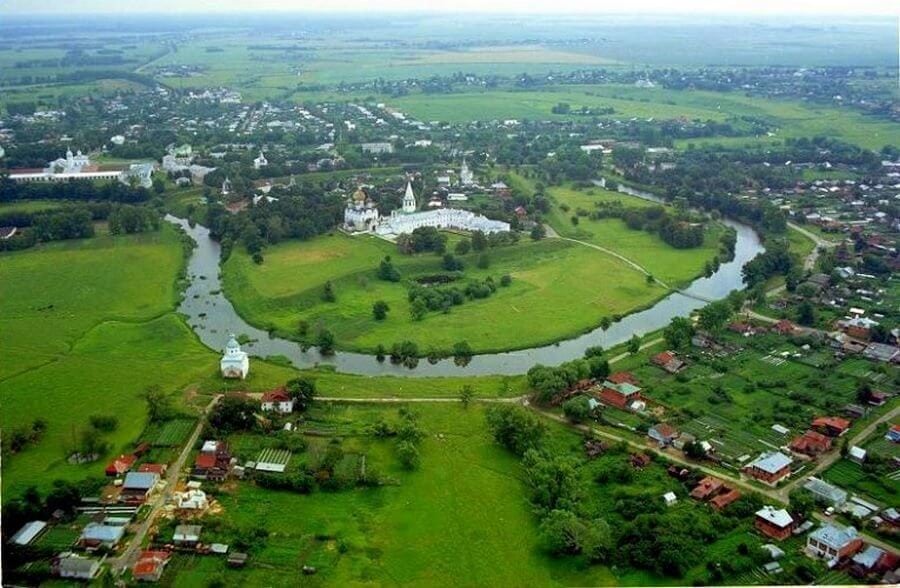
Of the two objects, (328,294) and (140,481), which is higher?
(140,481)

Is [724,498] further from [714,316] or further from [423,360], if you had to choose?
[423,360]

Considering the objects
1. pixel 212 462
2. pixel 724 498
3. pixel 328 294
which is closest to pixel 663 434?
pixel 724 498

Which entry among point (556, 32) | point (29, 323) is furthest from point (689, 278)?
point (556, 32)

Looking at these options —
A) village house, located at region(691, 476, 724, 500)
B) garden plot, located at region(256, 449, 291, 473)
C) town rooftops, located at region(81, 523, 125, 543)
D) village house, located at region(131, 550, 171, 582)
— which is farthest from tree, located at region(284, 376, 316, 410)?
village house, located at region(691, 476, 724, 500)

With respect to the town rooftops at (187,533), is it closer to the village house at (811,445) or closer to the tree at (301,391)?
the tree at (301,391)

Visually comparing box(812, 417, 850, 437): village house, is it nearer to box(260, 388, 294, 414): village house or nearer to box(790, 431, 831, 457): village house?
box(790, 431, 831, 457): village house

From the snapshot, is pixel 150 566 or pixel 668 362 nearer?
pixel 150 566
